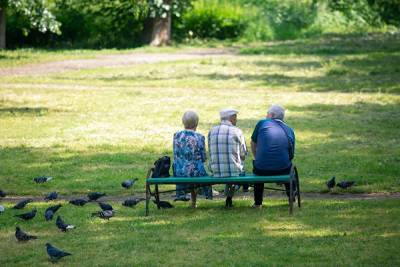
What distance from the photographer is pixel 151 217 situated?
11898 millimetres

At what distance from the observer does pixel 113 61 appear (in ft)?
126

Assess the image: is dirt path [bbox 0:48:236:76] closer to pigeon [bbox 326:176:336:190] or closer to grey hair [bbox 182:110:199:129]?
pigeon [bbox 326:176:336:190]

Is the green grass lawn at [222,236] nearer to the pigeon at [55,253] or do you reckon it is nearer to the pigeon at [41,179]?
the pigeon at [55,253]

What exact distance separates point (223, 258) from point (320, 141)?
355 inches

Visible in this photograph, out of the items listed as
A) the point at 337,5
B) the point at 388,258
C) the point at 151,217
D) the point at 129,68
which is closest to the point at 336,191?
the point at 151,217

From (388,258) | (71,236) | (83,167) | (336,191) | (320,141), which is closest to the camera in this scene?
(388,258)

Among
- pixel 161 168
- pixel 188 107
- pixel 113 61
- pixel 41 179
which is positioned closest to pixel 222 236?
pixel 161 168

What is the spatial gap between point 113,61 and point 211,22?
13.8m

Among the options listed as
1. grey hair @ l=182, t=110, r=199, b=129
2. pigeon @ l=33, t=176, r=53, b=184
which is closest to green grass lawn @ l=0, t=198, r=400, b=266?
grey hair @ l=182, t=110, r=199, b=129

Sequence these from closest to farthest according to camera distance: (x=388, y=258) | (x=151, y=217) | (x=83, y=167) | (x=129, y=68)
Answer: (x=388, y=258), (x=151, y=217), (x=83, y=167), (x=129, y=68)

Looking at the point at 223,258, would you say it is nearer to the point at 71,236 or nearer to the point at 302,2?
the point at 71,236

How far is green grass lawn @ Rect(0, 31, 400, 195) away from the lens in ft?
50.9

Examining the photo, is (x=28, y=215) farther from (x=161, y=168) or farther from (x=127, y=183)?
(x=127, y=183)

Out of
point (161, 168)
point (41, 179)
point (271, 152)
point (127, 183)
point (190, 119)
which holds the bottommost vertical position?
point (41, 179)
